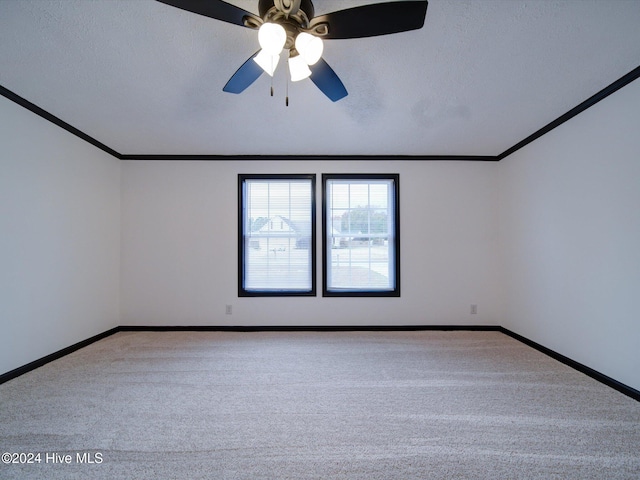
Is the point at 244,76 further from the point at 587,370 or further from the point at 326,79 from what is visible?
the point at 587,370

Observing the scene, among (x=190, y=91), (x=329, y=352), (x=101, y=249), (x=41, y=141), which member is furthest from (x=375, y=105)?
(x=101, y=249)

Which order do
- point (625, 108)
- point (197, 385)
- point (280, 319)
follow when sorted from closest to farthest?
point (625, 108) → point (197, 385) → point (280, 319)

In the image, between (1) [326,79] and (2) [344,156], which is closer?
(1) [326,79]

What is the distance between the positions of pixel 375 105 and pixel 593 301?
256cm

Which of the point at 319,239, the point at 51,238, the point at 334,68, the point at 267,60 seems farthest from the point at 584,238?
the point at 51,238

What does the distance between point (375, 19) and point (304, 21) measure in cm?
37


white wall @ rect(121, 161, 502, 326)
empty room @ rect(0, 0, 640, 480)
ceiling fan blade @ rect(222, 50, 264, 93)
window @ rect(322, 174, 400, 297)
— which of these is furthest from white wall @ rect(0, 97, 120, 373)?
window @ rect(322, 174, 400, 297)

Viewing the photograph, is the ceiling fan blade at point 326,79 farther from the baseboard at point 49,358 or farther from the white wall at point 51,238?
the baseboard at point 49,358

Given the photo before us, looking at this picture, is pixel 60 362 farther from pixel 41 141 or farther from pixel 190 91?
pixel 190 91

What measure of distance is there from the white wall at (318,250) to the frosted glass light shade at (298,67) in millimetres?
2377

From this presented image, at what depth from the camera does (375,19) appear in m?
1.38

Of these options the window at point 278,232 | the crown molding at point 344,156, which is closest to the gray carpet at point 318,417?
the window at point 278,232

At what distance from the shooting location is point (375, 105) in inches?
105

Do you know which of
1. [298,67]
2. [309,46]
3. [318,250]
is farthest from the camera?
[318,250]
